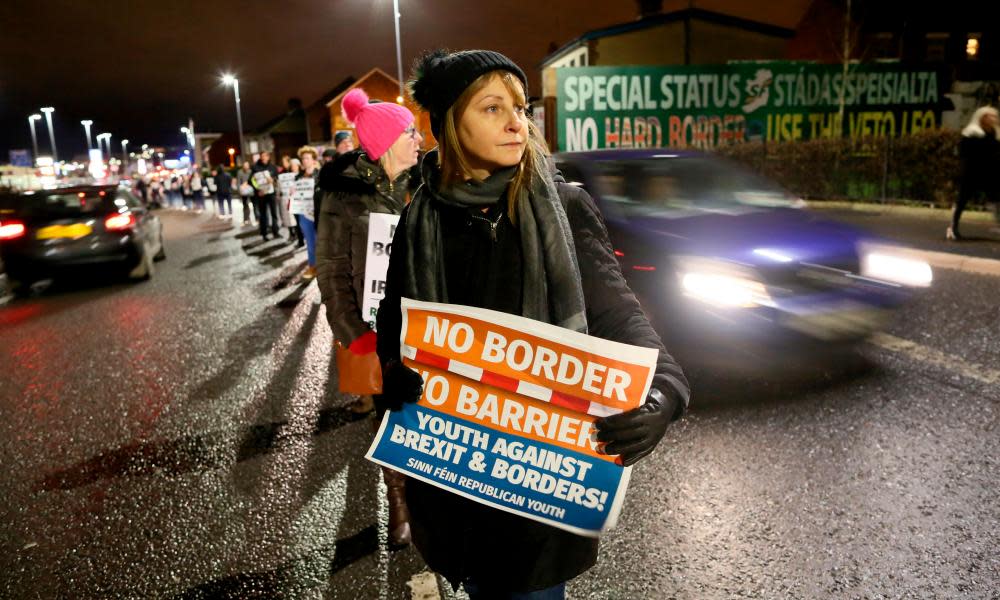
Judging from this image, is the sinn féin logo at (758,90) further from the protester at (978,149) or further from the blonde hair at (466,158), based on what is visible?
the blonde hair at (466,158)

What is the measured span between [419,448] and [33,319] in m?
9.49

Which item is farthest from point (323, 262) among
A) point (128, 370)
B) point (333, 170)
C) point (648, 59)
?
point (648, 59)

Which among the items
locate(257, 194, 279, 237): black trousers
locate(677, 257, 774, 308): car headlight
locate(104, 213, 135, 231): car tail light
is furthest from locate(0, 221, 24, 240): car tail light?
locate(677, 257, 774, 308): car headlight

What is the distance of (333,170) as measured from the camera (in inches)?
131

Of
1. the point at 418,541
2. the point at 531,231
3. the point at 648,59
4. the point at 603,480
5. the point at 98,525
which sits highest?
the point at 648,59

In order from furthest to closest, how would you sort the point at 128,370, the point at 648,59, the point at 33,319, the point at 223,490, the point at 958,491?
the point at 648,59, the point at 33,319, the point at 128,370, the point at 223,490, the point at 958,491

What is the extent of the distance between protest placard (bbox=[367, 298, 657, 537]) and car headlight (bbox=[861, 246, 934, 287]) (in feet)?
→ 15.4

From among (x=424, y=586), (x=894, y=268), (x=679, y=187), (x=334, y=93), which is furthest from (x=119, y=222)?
(x=334, y=93)

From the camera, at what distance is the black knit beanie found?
1677 millimetres

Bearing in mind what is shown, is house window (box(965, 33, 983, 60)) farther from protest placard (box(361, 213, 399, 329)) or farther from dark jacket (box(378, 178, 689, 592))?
dark jacket (box(378, 178, 689, 592))

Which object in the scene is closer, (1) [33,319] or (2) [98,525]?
(2) [98,525]

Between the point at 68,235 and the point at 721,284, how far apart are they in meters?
10.2

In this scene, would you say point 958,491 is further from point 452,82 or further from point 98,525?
point 98,525

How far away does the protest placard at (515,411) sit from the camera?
1523 millimetres
